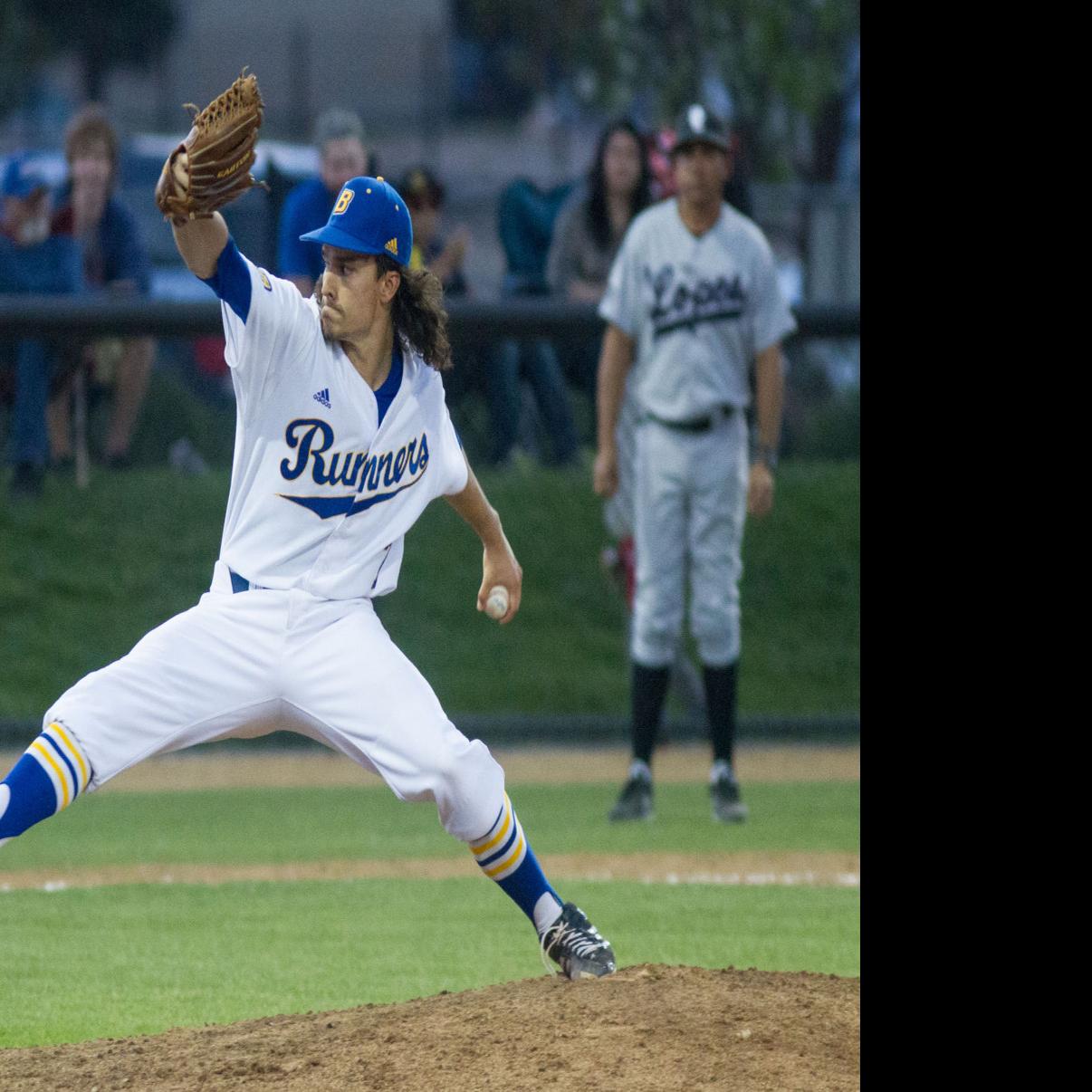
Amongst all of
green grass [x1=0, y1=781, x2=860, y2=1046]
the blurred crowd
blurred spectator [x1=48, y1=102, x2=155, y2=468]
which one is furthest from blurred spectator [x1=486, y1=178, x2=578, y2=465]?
green grass [x1=0, y1=781, x2=860, y2=1046]

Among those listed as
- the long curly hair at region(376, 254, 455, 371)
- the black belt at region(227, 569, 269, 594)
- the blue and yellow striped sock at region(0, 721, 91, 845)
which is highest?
the long curly hair at region(376, 254, 455, 371)

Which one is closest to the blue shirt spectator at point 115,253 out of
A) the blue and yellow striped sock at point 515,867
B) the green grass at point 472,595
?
the green grass at point 472,595

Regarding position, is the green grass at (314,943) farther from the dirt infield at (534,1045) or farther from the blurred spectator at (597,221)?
the blurred spectator at (597,221)

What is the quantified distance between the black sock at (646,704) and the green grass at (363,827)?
320mm

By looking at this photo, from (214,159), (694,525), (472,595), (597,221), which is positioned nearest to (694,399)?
(694,525)

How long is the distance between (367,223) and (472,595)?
6956 millimetres

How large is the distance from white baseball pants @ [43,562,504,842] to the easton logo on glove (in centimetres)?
91

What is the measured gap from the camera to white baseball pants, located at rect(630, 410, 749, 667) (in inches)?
324

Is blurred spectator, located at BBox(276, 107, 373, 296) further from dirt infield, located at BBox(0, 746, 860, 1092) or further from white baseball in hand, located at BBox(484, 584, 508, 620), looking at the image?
dirt infield, located at BBox(0, 746, 860, 1092)

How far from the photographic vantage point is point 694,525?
27.1 ft

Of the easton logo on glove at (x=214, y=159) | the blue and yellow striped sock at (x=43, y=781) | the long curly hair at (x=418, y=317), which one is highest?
the easton logo on glove at (x=214, y=159)

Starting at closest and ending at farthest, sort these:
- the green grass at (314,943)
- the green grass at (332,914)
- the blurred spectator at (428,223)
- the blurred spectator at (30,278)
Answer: the green grass at (314,943)
the green grass at (332,914)
the blurred spectator at (428,223)
the blurred spectator at (30,278)

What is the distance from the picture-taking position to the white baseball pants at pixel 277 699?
176 inches
